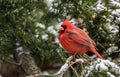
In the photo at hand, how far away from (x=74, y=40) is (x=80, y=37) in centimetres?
8

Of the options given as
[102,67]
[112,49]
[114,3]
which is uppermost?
[114,3]

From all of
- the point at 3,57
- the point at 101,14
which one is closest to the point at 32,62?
the point at 3,57

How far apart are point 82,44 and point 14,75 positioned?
255cm

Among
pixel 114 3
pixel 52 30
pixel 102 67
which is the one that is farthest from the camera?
pixel 52 30

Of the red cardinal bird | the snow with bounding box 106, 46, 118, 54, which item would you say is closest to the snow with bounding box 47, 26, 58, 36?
the snow with bounding box 106, 46, 118, 54

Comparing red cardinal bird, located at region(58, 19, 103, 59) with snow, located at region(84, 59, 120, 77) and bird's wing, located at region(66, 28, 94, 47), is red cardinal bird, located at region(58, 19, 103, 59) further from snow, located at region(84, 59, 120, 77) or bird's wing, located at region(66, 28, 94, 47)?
snow, located at region(84, 59, 120, 77)

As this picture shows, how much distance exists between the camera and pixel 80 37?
159 inches

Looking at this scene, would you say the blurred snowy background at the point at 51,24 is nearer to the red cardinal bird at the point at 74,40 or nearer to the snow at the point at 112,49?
the snow at the point at 112,49

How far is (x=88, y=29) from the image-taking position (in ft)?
15.1

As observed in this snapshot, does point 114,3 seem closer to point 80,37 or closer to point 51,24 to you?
point 80,37

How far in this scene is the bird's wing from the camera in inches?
159

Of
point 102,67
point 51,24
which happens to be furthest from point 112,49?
point 51,24

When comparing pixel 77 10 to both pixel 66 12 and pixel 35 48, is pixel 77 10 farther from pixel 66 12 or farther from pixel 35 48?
pixel 35 48

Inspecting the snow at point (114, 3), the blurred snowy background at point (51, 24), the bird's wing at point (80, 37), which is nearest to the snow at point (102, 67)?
the bird's wing at point (80, 37)
